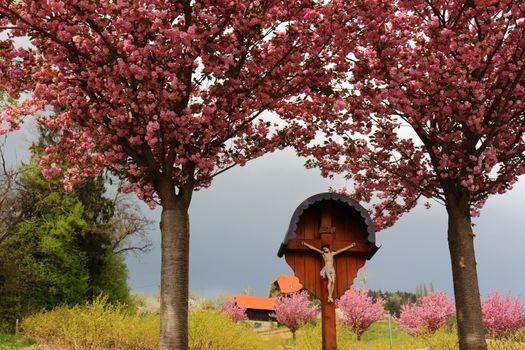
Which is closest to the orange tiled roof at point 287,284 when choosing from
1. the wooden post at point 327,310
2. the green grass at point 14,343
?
the green grass at point 14,343

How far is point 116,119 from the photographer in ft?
36.5

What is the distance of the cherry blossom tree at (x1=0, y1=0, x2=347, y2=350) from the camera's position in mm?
10406

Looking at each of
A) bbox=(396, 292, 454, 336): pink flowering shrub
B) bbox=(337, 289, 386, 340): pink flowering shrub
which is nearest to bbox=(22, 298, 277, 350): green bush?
bbox=(337, 289, 386, 340): pink flowering shrub

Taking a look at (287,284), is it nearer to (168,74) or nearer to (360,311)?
(360,311)

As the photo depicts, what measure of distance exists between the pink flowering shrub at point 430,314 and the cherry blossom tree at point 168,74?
2284 cm

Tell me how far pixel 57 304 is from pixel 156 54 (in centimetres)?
2639

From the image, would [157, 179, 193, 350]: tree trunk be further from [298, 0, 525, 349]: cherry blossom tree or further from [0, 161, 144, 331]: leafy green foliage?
[0, 161, 144, 331]: leafy green foliage

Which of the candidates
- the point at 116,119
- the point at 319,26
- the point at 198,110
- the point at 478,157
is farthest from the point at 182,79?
the point at 478,157

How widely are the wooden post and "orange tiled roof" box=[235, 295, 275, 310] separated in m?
54.8

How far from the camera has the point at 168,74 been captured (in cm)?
1059

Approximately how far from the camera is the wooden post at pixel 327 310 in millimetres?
9117

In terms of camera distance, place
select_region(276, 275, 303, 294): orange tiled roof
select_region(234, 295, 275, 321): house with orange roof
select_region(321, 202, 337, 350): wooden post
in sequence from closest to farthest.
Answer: select_region(321, 202, 337, 350): wooden post, select_region(276, 275, 303, 294): orange tiled roof, select_region(234, 295, 275, 321): house with orange roof

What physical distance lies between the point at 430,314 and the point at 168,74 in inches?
1058

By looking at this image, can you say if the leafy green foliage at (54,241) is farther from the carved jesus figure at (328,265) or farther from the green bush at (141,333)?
the carved jesus figure at (328,265)
